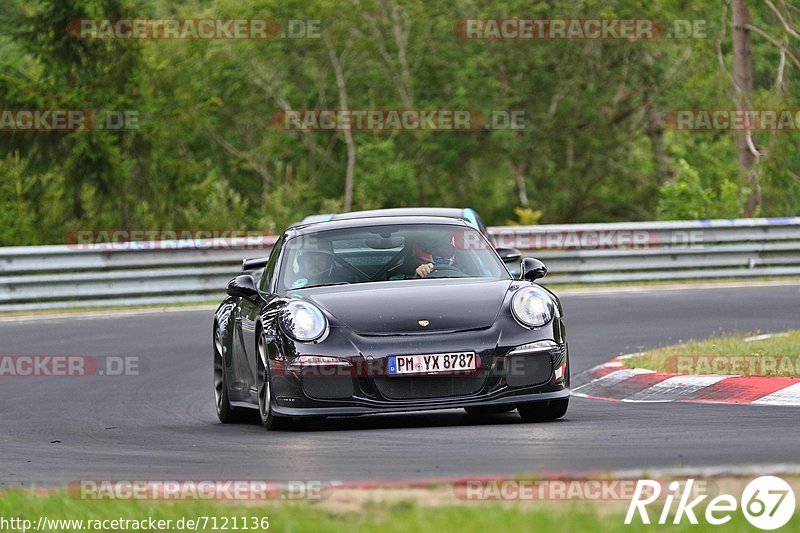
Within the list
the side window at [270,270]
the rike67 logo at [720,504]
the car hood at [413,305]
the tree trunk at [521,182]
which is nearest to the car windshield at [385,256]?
the side window at [270,270]

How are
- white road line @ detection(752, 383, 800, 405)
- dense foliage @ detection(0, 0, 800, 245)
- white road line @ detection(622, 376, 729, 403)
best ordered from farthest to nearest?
dense foliage @ detection(0, 0, 800, 245), white road line @ detection(622, 376, 729, 403), white road line @ detection(752, 383, 800, 405)

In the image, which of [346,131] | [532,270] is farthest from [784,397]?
[346,131]

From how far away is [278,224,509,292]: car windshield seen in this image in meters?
10.1

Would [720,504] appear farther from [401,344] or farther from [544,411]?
[544,411]

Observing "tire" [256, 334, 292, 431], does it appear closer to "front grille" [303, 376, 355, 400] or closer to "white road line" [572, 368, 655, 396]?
"front grille" [303, 376, 355, 400]

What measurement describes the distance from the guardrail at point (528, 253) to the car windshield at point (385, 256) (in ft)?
35.4

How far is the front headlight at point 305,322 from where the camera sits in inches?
354

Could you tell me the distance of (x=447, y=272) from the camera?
10117 mm

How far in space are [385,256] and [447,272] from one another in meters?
0.43

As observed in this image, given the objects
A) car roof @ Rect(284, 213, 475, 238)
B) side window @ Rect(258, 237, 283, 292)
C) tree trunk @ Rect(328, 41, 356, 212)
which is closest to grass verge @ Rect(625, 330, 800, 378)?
car roof @ Rect(284, 213, 475, 238)

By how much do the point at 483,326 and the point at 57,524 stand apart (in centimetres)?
364

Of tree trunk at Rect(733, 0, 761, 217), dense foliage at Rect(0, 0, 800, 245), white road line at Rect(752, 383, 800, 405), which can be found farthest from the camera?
dense foliage at Rect(0, 0, 800, 245)

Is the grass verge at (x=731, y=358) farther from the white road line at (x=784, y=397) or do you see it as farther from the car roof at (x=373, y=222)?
the car roof at (x=373, y=222)

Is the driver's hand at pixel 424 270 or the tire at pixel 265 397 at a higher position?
the driver's hand at pixel 424 270
